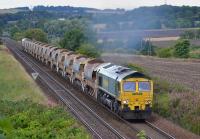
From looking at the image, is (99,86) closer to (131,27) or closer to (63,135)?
(63,135)

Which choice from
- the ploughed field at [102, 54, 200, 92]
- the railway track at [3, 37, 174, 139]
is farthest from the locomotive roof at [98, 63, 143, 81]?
the ploughed field at [102, 54, 200, 92]

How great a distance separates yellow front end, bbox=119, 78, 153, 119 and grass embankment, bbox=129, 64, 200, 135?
1743mm

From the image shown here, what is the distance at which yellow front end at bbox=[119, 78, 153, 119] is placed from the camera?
77.3 ft

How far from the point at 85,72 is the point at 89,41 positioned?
41189 mm

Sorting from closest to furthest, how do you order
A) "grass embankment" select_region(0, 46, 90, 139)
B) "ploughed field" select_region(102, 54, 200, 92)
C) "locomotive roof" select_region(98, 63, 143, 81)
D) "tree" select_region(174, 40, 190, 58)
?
"grass embankment" select_region(0, 46, 90, 139) < "locomotive roof" select_region(98, 63, 143, 81) < "ploughed field" select_region(102, 54, 200, 92) < "tree" select_region(174, 40, 190, 58)

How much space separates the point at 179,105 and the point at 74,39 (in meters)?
53.9

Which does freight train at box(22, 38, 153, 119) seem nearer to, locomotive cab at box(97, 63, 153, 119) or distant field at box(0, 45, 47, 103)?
locomotive cab at box(97, 63, 153, 119)

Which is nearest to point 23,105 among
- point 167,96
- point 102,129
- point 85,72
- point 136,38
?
point 102,129

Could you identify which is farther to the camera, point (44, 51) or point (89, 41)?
point (89, 41)

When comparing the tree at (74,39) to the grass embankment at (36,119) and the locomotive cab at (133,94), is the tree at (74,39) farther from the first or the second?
the locomotive cab at (133,94)

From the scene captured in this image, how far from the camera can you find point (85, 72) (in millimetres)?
34469

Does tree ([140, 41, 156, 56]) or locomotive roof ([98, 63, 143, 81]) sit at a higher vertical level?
locomotive roof ([98, 63, 143, 81])

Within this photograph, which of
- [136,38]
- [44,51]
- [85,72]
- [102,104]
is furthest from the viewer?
[136,38]

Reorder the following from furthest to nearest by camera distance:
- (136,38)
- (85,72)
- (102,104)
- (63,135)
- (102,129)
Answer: (136,38), (85,72), (102,104), (102,129), (63,135)
